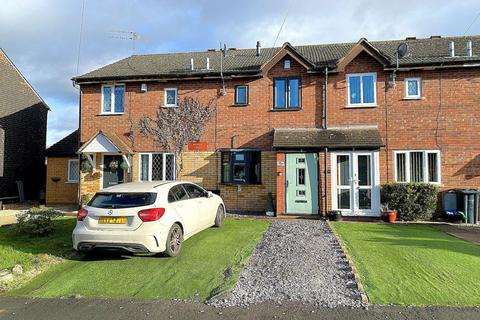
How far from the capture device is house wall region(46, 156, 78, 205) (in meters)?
17.5

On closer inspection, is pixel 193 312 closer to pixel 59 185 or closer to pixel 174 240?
pixel 174 240

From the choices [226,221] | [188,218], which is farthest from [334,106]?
[188,218]

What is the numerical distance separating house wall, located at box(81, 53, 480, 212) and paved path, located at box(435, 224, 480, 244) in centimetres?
213

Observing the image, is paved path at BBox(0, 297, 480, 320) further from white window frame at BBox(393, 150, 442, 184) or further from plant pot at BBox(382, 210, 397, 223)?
white window frame at BBox(393, 150, 442, 184)

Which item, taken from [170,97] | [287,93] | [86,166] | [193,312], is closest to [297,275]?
[193,312]

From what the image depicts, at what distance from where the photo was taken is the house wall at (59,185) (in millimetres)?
17500

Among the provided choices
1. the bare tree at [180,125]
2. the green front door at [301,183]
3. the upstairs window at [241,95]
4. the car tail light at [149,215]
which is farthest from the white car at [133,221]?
the upstairs window at [241,95]

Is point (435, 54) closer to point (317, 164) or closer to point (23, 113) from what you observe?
point (317, 164)

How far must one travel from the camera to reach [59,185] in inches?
695

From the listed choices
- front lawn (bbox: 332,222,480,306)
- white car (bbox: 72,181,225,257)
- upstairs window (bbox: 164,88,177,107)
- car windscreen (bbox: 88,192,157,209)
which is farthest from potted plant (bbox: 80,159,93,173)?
front lawn (bbox: 332,222,480,306)

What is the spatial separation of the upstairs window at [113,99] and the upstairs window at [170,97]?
191 cm

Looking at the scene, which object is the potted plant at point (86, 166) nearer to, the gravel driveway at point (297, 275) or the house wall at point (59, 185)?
the house wall at point (59, 185)

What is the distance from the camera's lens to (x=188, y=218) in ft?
25.7

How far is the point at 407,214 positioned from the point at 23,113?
20452 mm
